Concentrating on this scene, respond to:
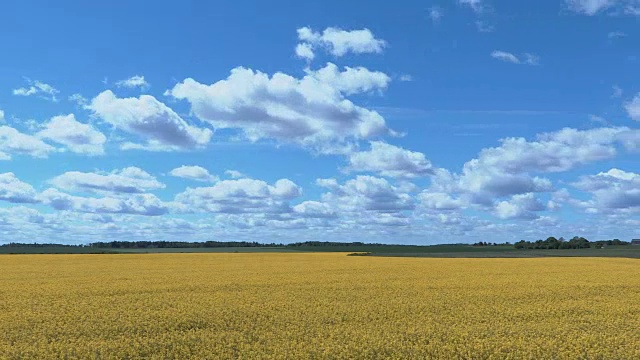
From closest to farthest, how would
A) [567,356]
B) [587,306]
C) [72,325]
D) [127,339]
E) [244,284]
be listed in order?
[567,356], [127,339], [72,325], [587,306], [244,284]

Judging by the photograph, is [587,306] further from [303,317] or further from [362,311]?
[303,317]

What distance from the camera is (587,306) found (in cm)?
2088

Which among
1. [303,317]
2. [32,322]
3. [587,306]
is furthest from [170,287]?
[587,306]

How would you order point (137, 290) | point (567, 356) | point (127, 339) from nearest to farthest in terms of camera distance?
point (567, 356) → point (127, 339) → point (137, 290)

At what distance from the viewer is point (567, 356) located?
42.2 feet

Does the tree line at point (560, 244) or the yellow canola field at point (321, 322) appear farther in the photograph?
the tree line at point (560, 244)

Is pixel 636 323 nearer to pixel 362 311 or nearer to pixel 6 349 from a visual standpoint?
pixel 362 311

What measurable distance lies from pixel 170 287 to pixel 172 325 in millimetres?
11776

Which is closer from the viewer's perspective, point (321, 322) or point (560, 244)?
point (321, 322)

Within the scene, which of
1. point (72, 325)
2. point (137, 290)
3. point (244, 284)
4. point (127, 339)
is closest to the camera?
point (127, 339)

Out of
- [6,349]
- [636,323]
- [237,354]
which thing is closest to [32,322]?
[6,349]

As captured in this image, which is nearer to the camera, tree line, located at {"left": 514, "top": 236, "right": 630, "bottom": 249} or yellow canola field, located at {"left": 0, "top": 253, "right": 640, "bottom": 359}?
yellow canola field, located at {"left": 0, "top": 253, "right": 640, "bottom": 359}

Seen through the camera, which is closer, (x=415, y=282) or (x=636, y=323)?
(x=636, y=323)

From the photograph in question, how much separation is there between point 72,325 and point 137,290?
10410 millimetres
